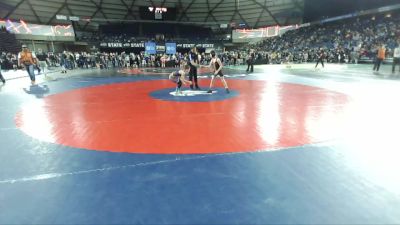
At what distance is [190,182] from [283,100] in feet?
18.1

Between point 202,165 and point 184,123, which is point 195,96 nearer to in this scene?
point 184,123

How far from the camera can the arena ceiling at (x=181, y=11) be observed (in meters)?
38.4

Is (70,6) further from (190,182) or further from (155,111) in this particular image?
(190,182)

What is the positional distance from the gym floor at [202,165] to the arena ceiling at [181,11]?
38.0 m

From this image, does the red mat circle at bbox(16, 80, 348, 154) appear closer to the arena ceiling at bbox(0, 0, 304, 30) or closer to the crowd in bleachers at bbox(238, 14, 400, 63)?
the crowd in bleachers at bbox(238, 14, 400, 63)

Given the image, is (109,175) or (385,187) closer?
(385,187)

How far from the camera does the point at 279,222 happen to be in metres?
2.35

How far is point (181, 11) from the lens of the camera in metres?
48.4

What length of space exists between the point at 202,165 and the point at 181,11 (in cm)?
4847

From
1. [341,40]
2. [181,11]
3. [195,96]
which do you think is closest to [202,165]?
[195,96]

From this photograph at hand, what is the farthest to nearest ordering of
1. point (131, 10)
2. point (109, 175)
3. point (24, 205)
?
point (131, 10) < point (109, 175) < point (24, 205)

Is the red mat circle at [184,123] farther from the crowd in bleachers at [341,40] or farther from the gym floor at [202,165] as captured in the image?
the crowd in bleachers at [341,40]

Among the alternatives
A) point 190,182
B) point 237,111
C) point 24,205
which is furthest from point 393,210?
point 237,111

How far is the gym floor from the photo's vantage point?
2531 millimetres
